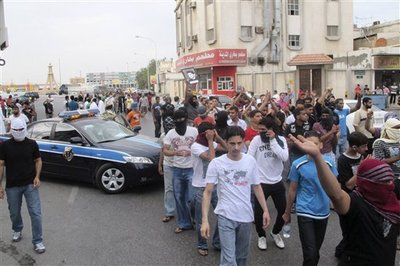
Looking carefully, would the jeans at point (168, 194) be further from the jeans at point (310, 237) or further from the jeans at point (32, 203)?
the jeans at point (310, 237)

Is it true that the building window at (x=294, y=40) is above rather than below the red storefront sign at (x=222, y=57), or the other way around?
above

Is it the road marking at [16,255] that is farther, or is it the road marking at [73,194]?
the road marking at [73,194]

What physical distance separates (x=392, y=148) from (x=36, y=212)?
14.8 ft

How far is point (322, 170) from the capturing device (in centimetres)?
248

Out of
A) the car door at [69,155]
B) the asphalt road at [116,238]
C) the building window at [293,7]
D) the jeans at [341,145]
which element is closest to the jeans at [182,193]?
the asphalt road at [116,238]

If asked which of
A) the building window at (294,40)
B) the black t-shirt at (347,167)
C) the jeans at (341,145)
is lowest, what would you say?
the jeans at (341,145)

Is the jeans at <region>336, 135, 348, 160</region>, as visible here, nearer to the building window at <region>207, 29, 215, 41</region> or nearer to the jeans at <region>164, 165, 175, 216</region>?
the jeans at <region>164, 165, 175, 216</region>

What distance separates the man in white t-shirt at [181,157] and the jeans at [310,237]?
2090 millimetres

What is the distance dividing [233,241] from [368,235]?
1558 millimetres

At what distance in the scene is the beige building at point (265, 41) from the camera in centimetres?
3788

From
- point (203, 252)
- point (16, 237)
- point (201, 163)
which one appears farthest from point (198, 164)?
point (16, 237)

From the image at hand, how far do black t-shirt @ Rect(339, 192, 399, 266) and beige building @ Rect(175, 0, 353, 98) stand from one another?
3450 cm

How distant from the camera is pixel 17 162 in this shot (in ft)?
18.0

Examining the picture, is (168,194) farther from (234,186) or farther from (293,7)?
(293,7)
